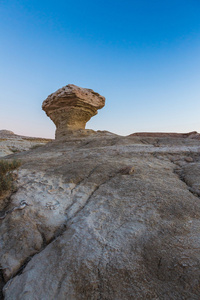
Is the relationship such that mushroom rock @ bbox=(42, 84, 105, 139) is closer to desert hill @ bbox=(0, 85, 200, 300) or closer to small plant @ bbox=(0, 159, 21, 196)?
small plant @ bbox=(0, 159, 21, 196)

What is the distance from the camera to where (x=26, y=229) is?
1.97 meters

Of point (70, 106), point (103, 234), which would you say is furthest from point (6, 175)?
point (70, 106)

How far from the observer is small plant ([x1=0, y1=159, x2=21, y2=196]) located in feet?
9.27

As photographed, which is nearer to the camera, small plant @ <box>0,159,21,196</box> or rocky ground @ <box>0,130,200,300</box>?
rocky ground @ <box>0,130,200,300</box>

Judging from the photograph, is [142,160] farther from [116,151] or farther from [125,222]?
[125,222]

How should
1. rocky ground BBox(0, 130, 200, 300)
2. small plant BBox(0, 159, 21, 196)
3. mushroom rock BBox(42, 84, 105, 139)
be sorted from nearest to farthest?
rocky ground BBox(0, 130, 200, 300)
small plant BBox(0, 159, 21, 196)
mushroom rock BBox(42, 84, 105, 139)

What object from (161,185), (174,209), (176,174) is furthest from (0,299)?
(176,174)

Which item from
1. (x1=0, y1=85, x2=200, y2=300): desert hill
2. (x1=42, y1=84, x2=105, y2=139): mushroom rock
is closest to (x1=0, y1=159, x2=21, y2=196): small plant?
(x1=0, y1=85, x2=200, y2=300): desert hill

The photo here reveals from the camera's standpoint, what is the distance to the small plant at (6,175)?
2824mm

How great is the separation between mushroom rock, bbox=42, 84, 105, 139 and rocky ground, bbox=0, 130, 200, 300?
710cm

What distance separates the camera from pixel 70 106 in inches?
377

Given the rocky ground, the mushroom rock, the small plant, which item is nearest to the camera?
the rocky ground

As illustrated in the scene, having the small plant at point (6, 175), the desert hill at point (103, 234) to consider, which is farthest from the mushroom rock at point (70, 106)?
the desert hill at point (103, 234)

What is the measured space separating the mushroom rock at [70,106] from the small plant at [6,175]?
18.7 ft
